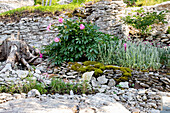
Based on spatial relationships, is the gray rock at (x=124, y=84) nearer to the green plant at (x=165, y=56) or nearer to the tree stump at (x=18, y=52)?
the green plant at (x=165, y=56)

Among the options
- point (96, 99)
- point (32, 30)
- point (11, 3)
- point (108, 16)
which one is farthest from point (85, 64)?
point (11, 3)

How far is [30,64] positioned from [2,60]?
1.02 m

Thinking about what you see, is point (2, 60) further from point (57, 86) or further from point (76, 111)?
point (76, 111)

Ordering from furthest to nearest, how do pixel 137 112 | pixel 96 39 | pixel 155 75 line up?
pixel 96 39
pixel 155 75
pixel 137 112

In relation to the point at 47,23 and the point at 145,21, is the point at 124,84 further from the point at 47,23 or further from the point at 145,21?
the point at 47,23

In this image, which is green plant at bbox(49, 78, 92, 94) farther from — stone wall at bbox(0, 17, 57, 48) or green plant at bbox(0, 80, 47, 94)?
stone wall at bbox(0, 17, 57, 48)

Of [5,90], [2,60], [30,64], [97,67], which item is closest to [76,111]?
[5,90]

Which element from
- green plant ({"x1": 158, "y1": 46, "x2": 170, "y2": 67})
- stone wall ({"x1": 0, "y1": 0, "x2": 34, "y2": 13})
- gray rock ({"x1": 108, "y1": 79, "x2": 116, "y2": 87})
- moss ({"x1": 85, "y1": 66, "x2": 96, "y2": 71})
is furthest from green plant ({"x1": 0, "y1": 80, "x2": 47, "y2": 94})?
stone wall ({"x1": 0, "y1": 0, "x2": 34, "y2": 13})

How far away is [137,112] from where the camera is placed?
228cm

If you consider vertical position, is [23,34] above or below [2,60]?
above

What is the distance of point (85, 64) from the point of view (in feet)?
12.4

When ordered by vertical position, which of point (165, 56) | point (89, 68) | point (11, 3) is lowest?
point (89, 68)

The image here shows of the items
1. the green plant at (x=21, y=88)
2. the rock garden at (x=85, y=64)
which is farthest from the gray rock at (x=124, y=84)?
the green plant at (x=21, y=88)

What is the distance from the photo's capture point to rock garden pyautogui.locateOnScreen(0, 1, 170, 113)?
218 cm
